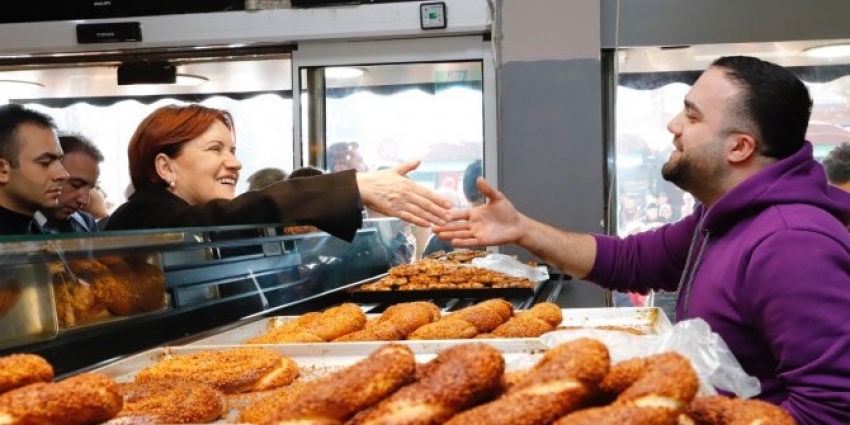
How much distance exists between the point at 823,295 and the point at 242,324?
1493mm

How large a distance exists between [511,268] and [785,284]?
7.57 feet

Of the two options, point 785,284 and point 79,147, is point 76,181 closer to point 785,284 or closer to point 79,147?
point 79,147

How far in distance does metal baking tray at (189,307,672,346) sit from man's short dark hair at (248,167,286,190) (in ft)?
9.51

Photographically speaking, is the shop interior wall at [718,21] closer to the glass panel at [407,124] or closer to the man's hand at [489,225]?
the glass panel at [407,124]

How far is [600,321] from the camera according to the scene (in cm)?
238

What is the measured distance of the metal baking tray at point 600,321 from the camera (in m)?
2.19

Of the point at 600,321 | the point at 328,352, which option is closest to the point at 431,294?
the point at 600,321

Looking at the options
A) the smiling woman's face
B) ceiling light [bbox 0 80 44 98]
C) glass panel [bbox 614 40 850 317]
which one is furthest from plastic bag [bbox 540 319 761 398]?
ceiling light [bbox 0 80 44 98]

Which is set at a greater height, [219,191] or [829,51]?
[829,51]

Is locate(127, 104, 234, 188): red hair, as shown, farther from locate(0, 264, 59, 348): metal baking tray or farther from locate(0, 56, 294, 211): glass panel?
locate(0, 56, 294, 211): glass panel

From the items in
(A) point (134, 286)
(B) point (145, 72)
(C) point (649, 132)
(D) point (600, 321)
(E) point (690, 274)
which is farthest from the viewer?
(B) point (145, 72)

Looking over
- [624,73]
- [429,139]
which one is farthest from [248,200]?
[624,73]

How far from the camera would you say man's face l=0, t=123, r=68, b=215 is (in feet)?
12.0

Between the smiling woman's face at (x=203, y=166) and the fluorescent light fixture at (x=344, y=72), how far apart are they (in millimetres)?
1915
